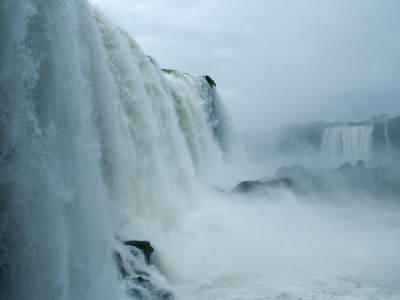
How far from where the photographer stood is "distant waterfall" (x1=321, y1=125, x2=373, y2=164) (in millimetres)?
25766

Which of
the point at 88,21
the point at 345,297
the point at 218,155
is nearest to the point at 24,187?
the point at 88,21

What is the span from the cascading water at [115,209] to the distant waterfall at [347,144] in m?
14.1

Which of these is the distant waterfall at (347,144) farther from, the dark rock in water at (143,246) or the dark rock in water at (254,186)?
the dark rock in water at (143,246)

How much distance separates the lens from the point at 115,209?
6453 mm

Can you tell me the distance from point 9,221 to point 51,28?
94.3 inches

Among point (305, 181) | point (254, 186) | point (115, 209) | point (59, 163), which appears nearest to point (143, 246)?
point (115, 209)

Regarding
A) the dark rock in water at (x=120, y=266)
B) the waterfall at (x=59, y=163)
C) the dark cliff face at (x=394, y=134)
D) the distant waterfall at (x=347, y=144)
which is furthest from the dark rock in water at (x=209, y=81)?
the dark cliff face at (x=394, y=134)

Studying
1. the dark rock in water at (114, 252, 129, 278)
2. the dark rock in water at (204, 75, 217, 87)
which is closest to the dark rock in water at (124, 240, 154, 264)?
the dark rock in water at (114, 252, 129, 278)

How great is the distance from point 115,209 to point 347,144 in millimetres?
24321

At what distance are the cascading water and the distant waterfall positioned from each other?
14072 mm

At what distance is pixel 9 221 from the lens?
343 cm

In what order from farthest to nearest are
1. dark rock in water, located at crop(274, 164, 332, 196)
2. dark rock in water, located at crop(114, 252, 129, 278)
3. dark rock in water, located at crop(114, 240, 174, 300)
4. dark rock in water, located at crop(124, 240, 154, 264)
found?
dark rock in water, located at crop(274, 164, 332, 196)
dark rock in water, located at crop(124, 240, 154, 264)
dark rock in water, located at crop(114, 252, 129, 278)
dark rock in water, located at crop(114, 240, 174, 300)

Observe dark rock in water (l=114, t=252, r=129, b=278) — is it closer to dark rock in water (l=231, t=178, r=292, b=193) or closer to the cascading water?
the cascading water

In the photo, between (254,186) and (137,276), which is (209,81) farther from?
(137,276)
